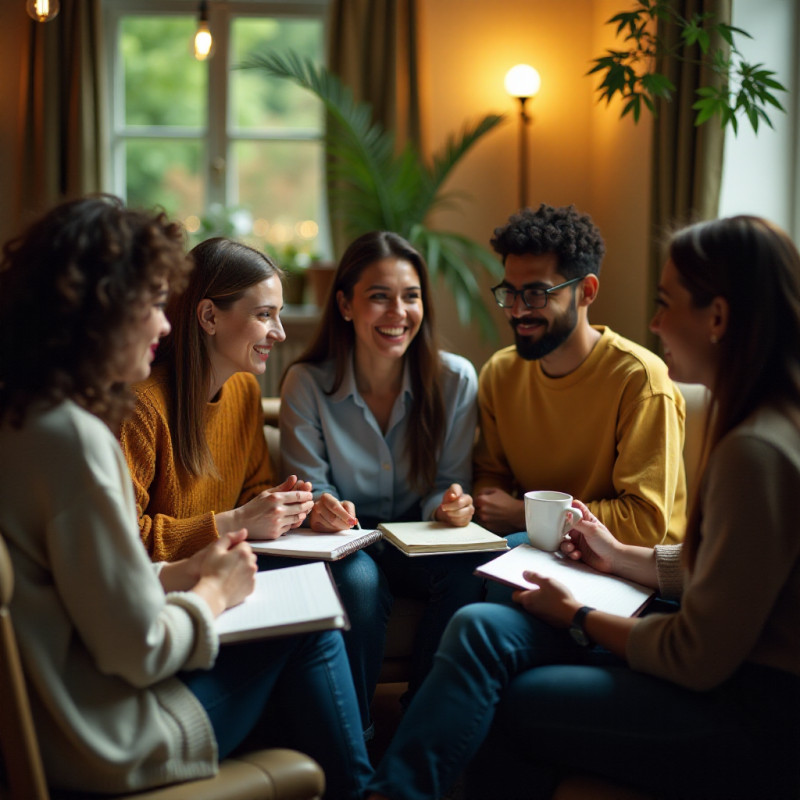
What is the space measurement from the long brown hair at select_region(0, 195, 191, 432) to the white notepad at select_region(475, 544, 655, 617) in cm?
78

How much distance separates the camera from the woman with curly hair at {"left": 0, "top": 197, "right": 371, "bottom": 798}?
1.06m

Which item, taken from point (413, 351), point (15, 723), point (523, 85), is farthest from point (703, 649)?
point (523, 85)

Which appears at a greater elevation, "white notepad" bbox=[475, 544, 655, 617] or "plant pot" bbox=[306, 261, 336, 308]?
"plant pot" bbox=[306, 261, 336, 308]

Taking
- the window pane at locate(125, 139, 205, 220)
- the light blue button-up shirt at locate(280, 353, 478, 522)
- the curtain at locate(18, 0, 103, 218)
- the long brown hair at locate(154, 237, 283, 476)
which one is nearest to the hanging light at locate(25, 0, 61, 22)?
the long brown hair at locate(154, 237, 283, 476)

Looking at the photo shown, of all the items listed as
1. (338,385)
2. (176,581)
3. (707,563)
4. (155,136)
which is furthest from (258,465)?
(155,136)

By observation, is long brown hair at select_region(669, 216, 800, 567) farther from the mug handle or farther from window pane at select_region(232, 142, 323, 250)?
window pane at select_region(232, 142, 323, 250)

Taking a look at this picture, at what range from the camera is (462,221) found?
445 cm

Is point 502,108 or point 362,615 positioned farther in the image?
point 502,108

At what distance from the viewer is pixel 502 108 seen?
4.37 m

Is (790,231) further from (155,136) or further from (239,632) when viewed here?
(155,136)

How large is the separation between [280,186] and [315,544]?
3.32 m

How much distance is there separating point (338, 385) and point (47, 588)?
125cm

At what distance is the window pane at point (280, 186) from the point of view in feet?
15.2

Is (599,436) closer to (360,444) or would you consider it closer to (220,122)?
(360,444)
